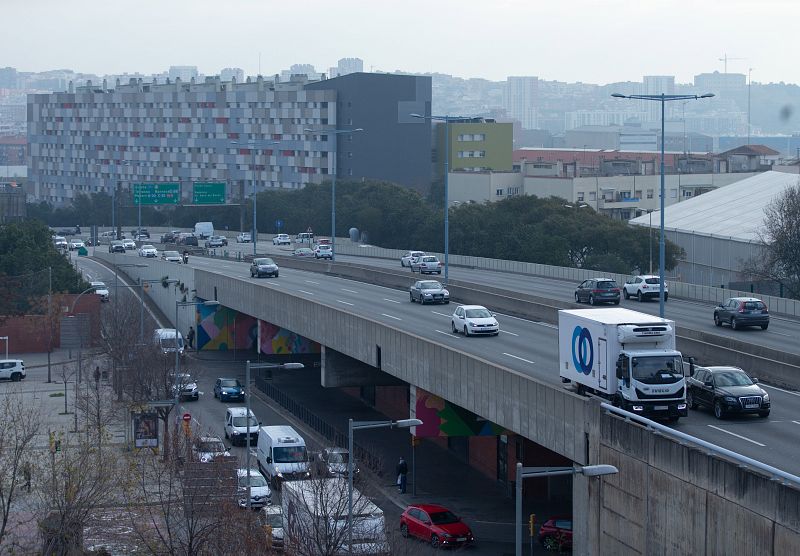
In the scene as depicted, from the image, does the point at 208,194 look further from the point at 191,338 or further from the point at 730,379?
the point at 730,379

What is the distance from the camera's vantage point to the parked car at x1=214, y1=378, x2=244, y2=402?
51719mm

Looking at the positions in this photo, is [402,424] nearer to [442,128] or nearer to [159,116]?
[442,128]

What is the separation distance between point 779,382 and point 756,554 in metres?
12.9

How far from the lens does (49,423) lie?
1847 inches

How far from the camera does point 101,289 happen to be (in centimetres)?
7881

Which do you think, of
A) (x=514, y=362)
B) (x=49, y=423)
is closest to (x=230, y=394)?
(x=49, y=423)

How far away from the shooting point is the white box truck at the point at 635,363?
2700 centimetres

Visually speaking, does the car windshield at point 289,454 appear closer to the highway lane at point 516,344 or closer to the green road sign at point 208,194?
the highway lane at point 516,344

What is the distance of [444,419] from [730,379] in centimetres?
1138

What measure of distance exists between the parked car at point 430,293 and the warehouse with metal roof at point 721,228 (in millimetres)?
25697

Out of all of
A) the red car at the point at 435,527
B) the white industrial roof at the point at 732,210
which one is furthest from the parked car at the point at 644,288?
the white industrial roof at the point at 732,210

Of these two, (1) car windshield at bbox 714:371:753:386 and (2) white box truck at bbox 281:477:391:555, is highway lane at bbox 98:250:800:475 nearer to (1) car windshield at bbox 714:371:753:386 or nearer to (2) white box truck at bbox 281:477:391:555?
(1) car windshield at bbox 714:371:753:386

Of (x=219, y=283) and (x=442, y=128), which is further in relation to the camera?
(x=442, y=128)

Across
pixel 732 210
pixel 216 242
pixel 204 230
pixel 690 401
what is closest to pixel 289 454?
pixel 690 401
